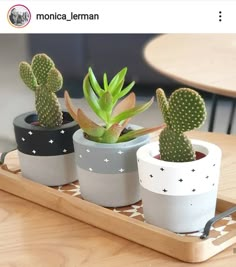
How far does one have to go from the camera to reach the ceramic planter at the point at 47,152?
889 millimetres

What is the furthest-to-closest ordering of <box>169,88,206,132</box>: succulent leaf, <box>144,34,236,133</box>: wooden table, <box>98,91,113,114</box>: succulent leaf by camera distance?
<box>144,34,236,133</box>: wooden table
<box>98,91,113,114</box>: succulent leaf
<box>169,88,206,132</box>: succulent leaf

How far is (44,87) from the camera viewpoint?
0.88 metres

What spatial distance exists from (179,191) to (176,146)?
5cm

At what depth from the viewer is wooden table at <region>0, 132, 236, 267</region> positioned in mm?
716

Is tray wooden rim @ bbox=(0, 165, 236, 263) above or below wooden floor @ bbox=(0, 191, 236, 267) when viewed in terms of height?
above

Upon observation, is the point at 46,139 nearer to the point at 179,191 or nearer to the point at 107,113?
the point at 107,113
